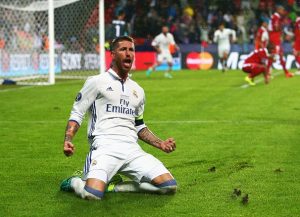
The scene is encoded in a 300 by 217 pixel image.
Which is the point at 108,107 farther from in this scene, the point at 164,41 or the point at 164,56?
the point at 164,56

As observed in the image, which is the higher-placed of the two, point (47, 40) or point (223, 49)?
point (47, 40)

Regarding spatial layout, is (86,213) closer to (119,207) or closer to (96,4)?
(119,207)

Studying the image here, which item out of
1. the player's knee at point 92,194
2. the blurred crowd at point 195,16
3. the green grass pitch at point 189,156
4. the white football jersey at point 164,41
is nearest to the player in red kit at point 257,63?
the green grass pitch at point 189,156

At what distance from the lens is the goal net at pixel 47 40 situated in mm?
25328

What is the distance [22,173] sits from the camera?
343 inches

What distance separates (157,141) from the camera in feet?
25.0

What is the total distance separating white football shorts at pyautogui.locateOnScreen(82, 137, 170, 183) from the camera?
7277mm

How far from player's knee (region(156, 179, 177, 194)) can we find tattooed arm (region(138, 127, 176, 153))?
282 mm

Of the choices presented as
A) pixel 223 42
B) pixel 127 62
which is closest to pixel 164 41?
pixel 223 42

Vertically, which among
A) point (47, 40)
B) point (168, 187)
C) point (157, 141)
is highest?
point (157, 141)

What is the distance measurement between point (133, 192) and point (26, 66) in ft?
64.6

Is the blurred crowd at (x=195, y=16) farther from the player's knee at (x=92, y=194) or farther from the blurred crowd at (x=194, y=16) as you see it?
the player's knee at (x=92, y=194)

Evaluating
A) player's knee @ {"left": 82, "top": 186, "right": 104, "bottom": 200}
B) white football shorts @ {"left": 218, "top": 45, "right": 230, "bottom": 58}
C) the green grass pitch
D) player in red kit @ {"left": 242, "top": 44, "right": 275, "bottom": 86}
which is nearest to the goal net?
the green grass pitch

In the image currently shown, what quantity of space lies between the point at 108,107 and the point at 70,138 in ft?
1.85
